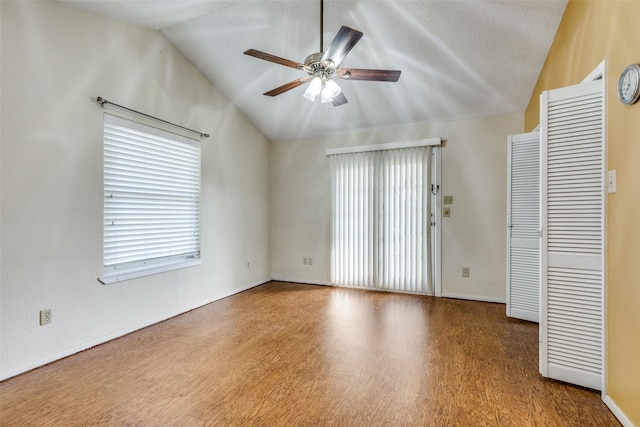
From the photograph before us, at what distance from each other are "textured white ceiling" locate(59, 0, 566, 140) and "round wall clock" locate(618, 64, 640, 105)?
1.30m

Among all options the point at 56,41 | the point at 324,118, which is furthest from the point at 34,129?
the point at 324,118

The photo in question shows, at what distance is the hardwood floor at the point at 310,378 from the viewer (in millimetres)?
1722

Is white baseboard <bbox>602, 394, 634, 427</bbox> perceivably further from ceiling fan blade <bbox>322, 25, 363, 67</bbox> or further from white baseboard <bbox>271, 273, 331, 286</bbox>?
white baseboard <bbox>271, 273, 331, 286</bbox>

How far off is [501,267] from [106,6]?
505 cm

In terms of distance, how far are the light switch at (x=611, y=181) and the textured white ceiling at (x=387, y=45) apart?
1.64 metres

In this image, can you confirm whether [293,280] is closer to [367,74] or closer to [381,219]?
[381,219]

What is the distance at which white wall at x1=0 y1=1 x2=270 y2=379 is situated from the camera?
7.08ft

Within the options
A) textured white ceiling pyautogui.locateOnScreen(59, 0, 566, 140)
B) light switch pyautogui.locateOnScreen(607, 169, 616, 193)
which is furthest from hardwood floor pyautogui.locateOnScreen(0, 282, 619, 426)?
textured white ceiling pyautogui.locateOnScreen(59, 0, 566, 140)

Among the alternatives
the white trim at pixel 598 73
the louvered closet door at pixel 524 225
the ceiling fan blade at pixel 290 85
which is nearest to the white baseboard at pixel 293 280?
the louvered closet door at pixel 524 225

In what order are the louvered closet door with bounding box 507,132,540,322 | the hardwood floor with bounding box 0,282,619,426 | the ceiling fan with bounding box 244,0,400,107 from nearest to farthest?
the hardwood floor with bounding box 0,282,619,426 < the ceiling fan with bounding box 244,0,400,107 < the louvered closet door with bounding box 507,132,540,322

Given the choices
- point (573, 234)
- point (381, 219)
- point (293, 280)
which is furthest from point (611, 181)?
point (293, 280)

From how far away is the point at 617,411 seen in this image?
168 centimetres

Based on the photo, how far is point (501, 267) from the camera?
12.5 ft

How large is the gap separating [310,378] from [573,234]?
203 cm
